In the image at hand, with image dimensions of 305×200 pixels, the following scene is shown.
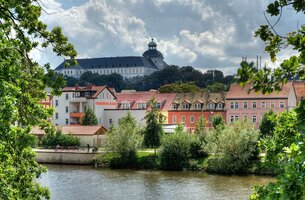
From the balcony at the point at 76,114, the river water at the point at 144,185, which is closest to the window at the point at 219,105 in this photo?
the balcony at the point at 76,114

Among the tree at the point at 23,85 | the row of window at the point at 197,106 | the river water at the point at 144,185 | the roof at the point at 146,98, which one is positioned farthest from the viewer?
the roof at the point at 146,98

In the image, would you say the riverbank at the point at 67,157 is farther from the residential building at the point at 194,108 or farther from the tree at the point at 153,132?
the residential building at the point at 194,108

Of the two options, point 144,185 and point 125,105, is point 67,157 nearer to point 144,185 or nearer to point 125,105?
point 144,185

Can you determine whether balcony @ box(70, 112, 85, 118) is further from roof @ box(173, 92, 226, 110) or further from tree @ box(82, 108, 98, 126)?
roof @ box(173, 92, 226, 110)

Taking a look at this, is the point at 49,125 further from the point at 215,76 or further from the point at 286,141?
the point at 215,76

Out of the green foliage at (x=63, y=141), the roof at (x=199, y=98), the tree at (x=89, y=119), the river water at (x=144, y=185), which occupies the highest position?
the roof at (x=199, y=98)

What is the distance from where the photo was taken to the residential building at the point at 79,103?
66.9 m

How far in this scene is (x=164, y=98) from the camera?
68.8 m

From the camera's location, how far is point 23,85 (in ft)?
32.2

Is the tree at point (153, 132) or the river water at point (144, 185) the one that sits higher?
the tree at point (153, 132)

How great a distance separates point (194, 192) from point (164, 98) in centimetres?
3792

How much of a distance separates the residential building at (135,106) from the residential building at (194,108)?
3.73ft

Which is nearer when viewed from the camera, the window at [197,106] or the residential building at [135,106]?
the window at [197,106]

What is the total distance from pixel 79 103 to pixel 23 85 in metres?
58.9
